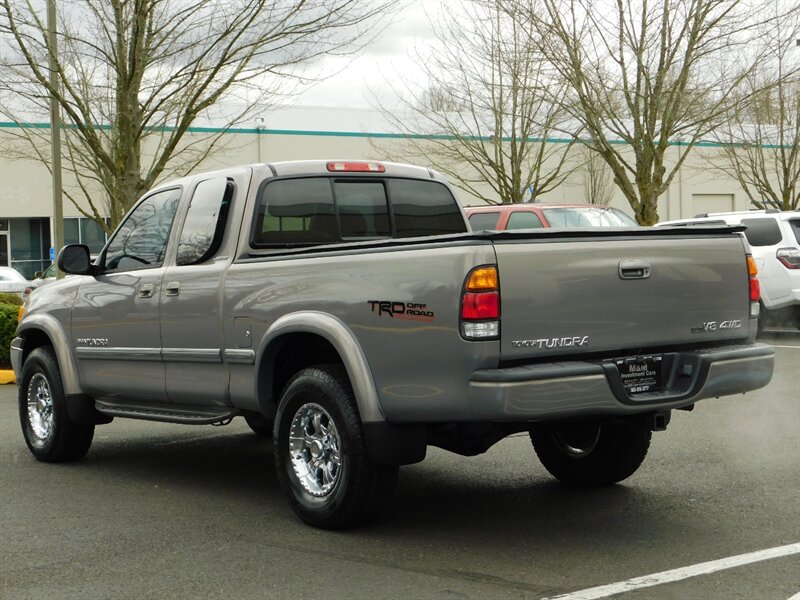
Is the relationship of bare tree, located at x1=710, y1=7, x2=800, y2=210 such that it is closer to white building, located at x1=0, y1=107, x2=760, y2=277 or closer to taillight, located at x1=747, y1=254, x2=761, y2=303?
white building, located at x1=0, y1=107, x2=760, y2=277

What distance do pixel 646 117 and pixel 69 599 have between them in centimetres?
1989

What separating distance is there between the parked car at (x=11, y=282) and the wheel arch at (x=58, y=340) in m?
18.7

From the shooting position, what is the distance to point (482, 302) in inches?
199

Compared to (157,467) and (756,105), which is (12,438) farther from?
(756,105)

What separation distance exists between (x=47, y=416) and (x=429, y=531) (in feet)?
11.9

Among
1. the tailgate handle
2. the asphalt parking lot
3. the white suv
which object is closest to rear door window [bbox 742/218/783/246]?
the white suv

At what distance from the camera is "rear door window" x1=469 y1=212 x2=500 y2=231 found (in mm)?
16031

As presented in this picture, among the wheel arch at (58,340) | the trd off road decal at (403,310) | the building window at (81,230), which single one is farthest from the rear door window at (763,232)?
the building window at (81,230)

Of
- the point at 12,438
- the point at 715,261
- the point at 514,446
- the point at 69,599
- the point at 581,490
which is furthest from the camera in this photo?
the point at 12,438

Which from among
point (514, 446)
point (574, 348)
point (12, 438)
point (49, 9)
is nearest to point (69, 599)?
point (574, 348)

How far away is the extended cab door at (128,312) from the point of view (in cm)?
711

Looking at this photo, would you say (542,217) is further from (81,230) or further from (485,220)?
(81,230)

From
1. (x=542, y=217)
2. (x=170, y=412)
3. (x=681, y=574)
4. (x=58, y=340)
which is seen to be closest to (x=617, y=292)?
(x=681, y=574)

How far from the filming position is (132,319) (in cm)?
724
